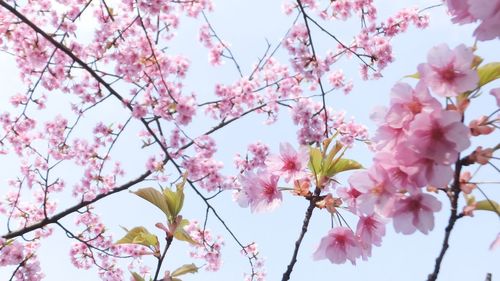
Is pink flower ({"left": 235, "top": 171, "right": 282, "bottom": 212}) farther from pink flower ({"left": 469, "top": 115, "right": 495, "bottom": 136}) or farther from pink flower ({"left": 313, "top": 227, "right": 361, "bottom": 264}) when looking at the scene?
pink flower ({"left": 469, "top": 115, "right": 495, "bottom": 136})

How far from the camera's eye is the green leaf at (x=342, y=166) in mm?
1766

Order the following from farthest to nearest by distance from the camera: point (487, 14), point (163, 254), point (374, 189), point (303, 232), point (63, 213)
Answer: point (63, 213)
point (163, 254)
point (303, 232)
point (374, 189)
point (487, 14)

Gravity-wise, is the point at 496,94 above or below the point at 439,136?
above

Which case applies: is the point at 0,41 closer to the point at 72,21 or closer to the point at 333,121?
the point at 72,21

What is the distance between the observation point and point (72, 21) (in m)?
5.95

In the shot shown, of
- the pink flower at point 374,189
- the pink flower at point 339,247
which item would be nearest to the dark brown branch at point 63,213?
the pink flower at point 339,247

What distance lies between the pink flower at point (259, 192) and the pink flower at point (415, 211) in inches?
22.2

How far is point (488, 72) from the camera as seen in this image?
4.24ft

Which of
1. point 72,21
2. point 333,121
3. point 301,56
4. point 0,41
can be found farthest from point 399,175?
point 0,41

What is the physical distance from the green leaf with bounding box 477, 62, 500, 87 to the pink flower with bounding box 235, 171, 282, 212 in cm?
77

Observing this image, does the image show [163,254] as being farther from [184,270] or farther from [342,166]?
[342,166]

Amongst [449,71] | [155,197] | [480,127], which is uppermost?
[155,197]

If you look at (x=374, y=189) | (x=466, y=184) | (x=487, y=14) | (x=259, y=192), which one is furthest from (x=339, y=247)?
(x=487, y=14)

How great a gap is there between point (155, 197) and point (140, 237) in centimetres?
23
